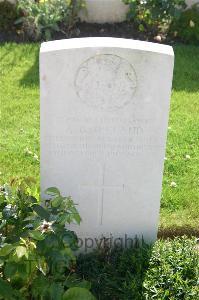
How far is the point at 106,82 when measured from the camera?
3422 millimetres

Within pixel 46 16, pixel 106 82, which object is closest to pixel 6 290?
pixel 106 82

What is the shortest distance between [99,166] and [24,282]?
2.85 feet

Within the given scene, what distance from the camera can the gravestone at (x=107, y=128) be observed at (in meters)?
3.37

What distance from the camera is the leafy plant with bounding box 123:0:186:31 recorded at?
7.41 meters

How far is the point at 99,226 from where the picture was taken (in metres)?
3.90

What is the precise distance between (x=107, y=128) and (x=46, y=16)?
4093 millimetres

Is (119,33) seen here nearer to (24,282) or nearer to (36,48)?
(36,48)

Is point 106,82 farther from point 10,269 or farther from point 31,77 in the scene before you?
point 31,77

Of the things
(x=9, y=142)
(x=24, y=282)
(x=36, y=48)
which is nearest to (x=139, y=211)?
(x=24, y=282)

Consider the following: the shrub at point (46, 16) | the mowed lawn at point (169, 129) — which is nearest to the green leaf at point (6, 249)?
the mowed lawn at point (169, 129)

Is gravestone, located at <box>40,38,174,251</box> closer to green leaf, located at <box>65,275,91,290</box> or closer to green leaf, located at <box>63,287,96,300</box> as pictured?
green leaf, located at <box>65,275,91,290</box>

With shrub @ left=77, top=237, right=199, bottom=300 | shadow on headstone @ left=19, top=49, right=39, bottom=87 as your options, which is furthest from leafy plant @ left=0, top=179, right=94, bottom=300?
shadow on headstone @ left=19, top=49, right=39, bottom=87

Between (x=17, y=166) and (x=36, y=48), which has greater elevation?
(x=36, y=48)

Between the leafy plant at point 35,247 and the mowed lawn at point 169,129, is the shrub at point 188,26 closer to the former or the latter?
the mowed lawn at point 169,129
